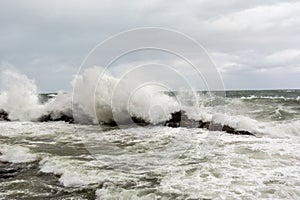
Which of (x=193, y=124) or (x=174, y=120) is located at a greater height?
(x=174, y=120)

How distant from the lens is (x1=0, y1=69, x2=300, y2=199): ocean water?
525 centimetres

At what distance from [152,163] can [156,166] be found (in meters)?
0.28

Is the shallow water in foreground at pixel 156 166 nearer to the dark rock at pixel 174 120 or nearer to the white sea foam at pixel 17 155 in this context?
the white sea foam at pixel 17 155

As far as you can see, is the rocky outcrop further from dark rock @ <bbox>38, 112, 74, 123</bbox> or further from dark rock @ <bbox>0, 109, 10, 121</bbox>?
dark rock @ <bbox>0, 109, 10, 121</bbox>

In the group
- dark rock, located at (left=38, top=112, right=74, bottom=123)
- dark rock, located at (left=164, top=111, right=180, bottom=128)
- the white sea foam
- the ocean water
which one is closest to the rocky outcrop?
dark rock, located at (left=164, top=111, right=180, bottom=128)

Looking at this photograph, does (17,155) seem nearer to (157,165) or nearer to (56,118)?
(157,165)

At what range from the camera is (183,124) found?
40.2 ft

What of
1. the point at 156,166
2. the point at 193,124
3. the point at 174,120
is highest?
the point at 174,120

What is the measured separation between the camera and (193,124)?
12.1m

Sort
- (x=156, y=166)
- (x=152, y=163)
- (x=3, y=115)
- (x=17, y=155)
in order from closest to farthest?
(x=156, y=166)
(x=152, y=163)
(x=17, y=155)
(x=3, y=115)

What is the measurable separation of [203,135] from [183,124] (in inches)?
81.2

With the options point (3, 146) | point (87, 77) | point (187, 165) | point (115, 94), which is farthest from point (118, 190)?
point (87, 77)

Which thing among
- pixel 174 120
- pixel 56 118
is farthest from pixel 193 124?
pixel 56 118

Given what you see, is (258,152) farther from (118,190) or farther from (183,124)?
(183,124)
